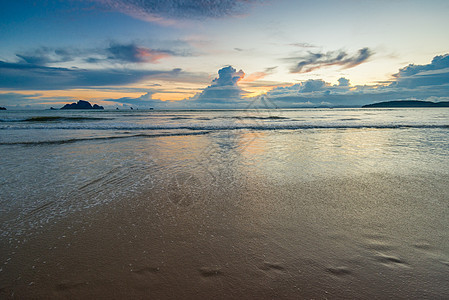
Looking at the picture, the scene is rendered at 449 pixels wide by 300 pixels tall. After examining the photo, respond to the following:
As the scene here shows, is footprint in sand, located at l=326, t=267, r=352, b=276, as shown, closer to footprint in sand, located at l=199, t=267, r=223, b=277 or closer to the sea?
the sea

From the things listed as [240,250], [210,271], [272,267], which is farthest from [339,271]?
[210,271]

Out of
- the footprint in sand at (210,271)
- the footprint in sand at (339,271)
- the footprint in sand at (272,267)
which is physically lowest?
the footprint in sand at (339,271)

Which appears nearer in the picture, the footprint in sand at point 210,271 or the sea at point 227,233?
the sea at point 227,233

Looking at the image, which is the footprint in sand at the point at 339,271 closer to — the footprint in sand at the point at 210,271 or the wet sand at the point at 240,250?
the wet sand at the point at 240,250

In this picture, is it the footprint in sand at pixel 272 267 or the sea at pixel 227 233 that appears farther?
the footprint in sand at pixel 272 267

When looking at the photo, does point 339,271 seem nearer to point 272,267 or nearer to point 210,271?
point 272,267

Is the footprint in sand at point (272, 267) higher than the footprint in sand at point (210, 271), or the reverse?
the footprint in sand at point (210, 271)

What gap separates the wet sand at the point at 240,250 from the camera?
228 centimetres

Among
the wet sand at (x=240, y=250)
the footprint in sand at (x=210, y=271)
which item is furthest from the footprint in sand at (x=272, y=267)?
the footprint in sand at (x=210, y=271)

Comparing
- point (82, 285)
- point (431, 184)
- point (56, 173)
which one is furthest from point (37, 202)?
point (431, 184)

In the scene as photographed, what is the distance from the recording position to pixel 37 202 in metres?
4.43

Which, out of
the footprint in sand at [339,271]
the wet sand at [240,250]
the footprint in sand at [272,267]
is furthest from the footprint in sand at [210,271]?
the footprint in sand at [339,271]

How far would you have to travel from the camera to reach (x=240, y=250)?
288 centimetres

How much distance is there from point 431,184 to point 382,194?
1.66 meters
